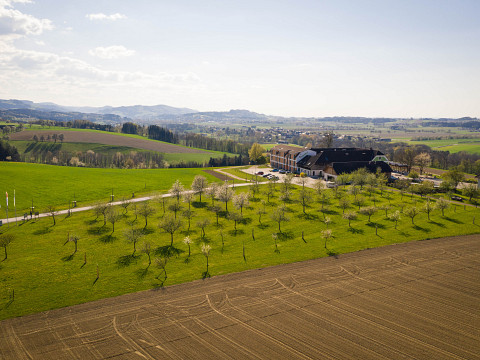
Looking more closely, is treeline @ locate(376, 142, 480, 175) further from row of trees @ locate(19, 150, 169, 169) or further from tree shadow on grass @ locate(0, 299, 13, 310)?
tree shadow on grass @ locate(0, 299, 13, 310)

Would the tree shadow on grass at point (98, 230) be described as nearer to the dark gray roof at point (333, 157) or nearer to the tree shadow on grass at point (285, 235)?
the tree shadow on grass at point (285, 235)

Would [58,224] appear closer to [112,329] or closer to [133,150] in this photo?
[112,329]

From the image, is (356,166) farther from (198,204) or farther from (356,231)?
(198,204)

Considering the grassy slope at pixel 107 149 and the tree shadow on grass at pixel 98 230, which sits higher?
the grassy slope at pixel 107 149

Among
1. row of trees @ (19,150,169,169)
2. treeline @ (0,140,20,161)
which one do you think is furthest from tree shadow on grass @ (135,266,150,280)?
treeline @ (0,140,20,161)

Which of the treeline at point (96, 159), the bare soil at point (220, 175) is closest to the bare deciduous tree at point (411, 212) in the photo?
the bare soil at point (220, 175)

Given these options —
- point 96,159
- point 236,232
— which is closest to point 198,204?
point 236,232
